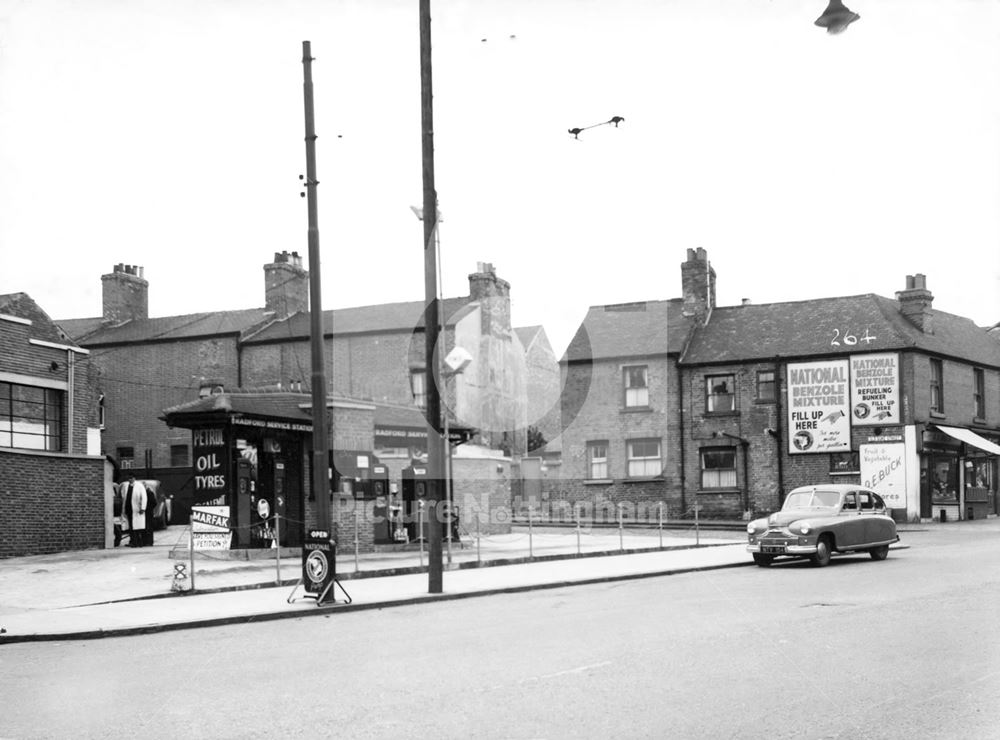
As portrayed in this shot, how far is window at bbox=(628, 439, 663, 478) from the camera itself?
4377 centimetres

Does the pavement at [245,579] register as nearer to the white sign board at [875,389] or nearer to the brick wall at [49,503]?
the brick wall at [49,503]

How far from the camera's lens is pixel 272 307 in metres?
46.2

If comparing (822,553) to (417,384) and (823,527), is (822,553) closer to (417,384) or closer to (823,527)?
(823,527)

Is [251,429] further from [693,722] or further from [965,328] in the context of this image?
[965,328]

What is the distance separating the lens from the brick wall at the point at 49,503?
21953 millimetres

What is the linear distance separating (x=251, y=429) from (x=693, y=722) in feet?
53.4

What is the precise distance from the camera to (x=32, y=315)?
23984 mm

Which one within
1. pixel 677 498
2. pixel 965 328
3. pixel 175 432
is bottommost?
pixel 677 498

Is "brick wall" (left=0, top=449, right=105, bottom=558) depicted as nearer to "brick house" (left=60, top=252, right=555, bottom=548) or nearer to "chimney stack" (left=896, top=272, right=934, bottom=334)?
"brick house" (left=60, top=252, right=555, bottom=548)

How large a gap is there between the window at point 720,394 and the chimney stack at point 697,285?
3.40 m

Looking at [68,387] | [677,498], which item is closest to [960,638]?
[68,387]

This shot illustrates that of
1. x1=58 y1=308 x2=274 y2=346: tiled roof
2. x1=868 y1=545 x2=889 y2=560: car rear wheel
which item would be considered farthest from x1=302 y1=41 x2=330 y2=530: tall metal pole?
x1=58 y1=308 x2=274 y2=346: tiled roof

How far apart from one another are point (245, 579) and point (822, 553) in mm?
10821

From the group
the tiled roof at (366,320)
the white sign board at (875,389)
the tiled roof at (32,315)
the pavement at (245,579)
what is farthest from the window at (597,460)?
the tiled roof at (32,315)
